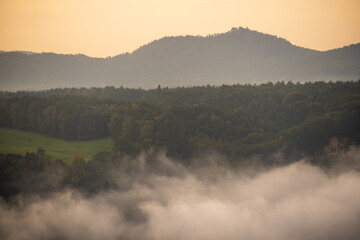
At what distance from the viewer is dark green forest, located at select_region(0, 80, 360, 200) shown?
4759 inches

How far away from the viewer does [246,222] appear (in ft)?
404

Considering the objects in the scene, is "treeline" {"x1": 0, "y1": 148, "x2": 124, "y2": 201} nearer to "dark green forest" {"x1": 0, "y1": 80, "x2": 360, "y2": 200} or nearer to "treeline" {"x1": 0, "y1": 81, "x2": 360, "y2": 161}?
"dark green forest" {"x1": 0, "y1": 80, "x2": 360, "y2": 200}

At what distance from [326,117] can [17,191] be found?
9793cm

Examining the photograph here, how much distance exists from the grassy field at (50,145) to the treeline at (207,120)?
319cm

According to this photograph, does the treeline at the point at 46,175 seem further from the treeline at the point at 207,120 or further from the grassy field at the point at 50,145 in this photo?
the treeline at the point at 207,120

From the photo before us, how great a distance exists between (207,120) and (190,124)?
6.11m

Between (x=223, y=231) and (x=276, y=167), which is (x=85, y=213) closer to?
(x=223, y=231)

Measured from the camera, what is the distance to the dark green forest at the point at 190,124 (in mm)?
120875

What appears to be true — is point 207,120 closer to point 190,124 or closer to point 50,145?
point 190,124

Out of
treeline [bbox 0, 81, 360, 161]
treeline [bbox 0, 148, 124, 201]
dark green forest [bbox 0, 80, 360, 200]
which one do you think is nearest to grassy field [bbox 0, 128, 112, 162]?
dark green forest [bbox 0, 80, 360, 200]

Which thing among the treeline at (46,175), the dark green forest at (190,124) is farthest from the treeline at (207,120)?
the treeline at (46,175)

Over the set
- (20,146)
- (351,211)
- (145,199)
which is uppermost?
(20,146)

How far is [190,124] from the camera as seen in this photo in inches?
5930

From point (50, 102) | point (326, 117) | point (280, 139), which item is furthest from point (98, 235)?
point (326, 117)
